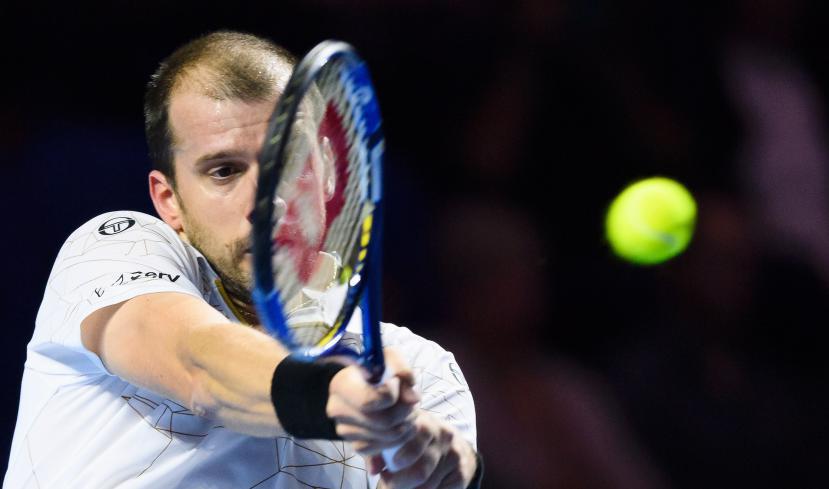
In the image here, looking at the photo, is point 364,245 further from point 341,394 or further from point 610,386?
point 610,386

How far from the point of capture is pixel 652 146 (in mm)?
3666

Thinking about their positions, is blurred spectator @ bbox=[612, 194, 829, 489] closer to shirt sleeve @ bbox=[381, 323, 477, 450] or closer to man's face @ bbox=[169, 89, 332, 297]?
shirt sleeve @ bbox=[381, 323, 477, 450]

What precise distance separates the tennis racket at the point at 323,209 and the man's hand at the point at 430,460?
0.04 metres

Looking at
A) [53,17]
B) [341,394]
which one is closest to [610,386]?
[53,17]

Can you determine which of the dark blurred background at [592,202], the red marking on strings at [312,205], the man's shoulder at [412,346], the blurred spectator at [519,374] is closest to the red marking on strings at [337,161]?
the red marking on strings at [312,205]

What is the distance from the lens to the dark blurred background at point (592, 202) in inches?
129

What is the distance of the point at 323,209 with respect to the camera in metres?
1.54

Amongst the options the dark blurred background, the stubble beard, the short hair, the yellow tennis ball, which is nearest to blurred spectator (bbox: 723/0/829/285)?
the dark blurred background

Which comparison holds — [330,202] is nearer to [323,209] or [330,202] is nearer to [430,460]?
[323,209]

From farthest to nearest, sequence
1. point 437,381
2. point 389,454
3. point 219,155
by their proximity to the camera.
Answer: point 437,381 → point 219,155 → point 389,454

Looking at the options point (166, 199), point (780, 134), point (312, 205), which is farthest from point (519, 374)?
point (312, 205)

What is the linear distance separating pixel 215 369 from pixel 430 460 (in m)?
0.33

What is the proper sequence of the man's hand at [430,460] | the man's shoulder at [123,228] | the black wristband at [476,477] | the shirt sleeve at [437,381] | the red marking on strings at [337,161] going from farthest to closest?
the shirt sleeve at [437,381], the man's shoulder at [123,228], the black wristband at [476,477], the red marking on strings at [337,161], the man's hand at [430,460]

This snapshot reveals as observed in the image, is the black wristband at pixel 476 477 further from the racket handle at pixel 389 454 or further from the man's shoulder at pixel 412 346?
the man's shoulder at pixel 412 346
